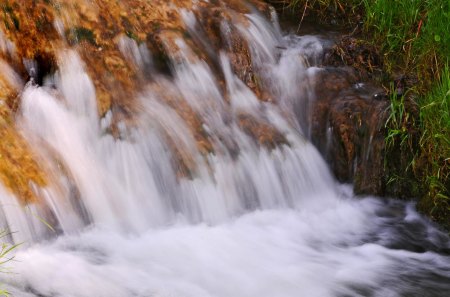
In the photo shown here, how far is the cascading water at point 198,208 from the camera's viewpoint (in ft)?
11.4

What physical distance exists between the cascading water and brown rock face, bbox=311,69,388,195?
0.09 meters

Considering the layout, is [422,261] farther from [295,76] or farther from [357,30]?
[357,30]

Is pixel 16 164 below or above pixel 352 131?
above

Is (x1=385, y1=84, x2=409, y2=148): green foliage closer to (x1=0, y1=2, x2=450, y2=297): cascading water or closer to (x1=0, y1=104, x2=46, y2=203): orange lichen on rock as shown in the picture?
(x1=0, y1=2, x2=450, y2=297): cascading water

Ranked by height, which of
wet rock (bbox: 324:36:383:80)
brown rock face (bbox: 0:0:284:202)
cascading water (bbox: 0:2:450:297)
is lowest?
cascading water (bbox: 0:2:450:297)

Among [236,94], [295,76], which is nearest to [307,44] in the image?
[295,76]

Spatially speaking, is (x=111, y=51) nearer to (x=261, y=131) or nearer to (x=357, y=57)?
(x=261, y=131)

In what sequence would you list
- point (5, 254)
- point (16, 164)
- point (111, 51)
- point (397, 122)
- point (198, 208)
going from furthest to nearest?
point (111, 51), point (397, 122), point (198, 208), point (16, 164), point (5, 254)

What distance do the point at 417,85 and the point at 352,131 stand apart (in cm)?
53

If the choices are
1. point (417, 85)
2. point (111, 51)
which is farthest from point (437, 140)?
point (111, 51)

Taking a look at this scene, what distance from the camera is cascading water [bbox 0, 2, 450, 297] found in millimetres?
3488

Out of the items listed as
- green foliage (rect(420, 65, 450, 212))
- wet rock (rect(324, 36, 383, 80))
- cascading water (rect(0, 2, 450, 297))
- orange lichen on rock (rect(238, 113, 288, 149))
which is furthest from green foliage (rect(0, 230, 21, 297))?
wet rock (rect(324, 36, 383, 80))

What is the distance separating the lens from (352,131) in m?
4.46

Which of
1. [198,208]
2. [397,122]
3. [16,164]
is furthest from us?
[397,122]
